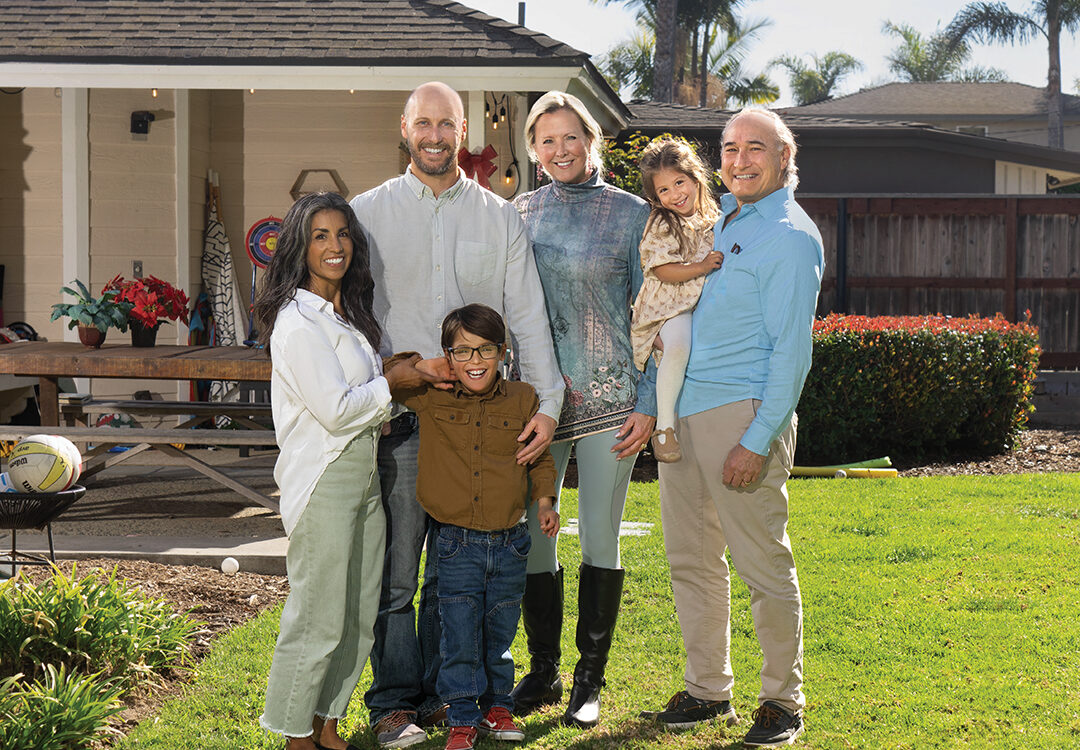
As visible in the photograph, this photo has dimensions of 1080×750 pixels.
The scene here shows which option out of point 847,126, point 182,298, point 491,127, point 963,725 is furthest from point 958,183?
point 963,725

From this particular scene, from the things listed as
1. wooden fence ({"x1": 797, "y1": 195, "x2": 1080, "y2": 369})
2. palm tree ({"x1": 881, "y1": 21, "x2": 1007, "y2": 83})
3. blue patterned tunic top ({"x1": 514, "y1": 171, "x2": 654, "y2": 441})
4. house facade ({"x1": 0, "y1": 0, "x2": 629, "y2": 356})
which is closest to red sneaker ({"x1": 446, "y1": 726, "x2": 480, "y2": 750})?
blue patterned tunic top ({"x1": 514, "y1": 171, "x2": 654, "y2": 441})

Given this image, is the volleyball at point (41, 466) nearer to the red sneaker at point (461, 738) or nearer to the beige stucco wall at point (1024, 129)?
the red sneaker at point (461, 738)

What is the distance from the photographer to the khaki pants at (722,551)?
367 centimetres

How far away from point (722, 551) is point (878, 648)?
1289 mm

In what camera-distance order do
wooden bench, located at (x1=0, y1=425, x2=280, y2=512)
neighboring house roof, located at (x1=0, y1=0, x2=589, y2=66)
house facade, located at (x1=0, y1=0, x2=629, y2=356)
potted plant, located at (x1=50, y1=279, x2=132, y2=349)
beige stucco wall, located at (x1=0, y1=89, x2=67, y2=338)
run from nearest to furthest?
wooden bench, located at (x1=0, y1=425, x2=280, y2=512)
potted plant, located at (x1=50, y1=279, x2=132, y2=349)
neighboring house roof, located at (x1=0, y1=0, x2=589, y2=66)
house facade, located at (x1=0, y1=0, x2=629, y2=356)
beige stucco wall, located at (x1=0, y1=89, x2=67, y2=338)

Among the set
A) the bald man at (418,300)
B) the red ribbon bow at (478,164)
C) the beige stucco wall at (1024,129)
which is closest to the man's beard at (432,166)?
the bald man at (418,300)

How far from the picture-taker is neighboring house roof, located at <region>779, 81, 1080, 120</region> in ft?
101

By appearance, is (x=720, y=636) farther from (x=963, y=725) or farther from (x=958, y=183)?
(x=958, y=183)

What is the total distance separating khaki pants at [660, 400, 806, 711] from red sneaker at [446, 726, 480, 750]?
0.82 metres

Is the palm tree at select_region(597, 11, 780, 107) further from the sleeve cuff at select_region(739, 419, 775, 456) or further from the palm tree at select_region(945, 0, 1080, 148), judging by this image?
the sleeve cuff at select_region(739, 419, 775, 456)

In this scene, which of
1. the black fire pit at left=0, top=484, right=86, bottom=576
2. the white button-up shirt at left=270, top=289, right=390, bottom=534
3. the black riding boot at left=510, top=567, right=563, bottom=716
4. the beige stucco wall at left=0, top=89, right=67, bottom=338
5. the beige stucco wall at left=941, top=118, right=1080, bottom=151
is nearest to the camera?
the white button-up shirt at left=270, top=289, right=390, bottom=534

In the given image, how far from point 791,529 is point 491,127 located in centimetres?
479

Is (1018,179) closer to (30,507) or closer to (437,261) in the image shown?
(437,261)

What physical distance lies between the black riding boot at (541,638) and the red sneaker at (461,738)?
1.42 ft
